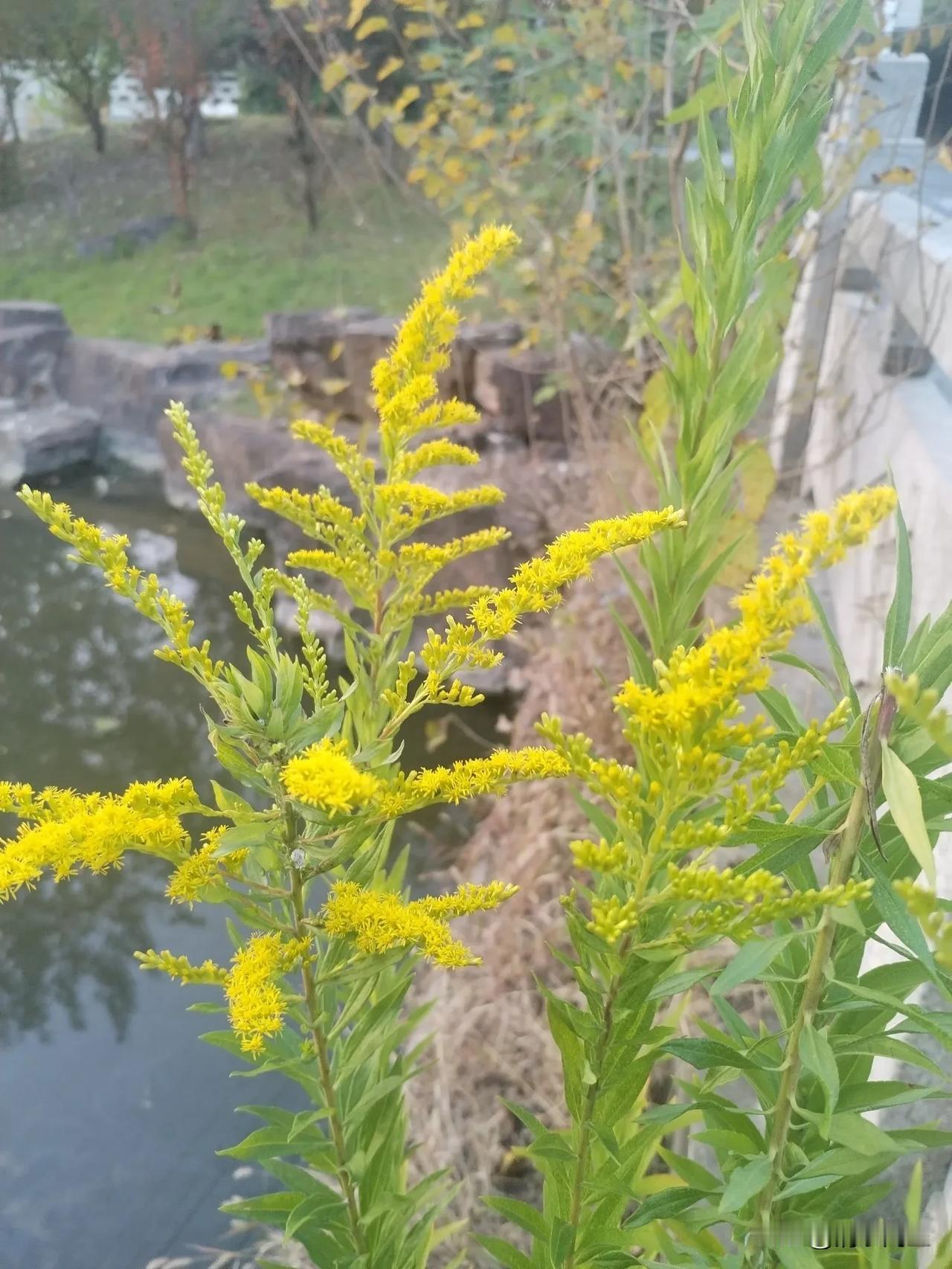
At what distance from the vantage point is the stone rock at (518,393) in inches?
122

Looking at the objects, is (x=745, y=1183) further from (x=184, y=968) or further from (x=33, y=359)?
(x=33, y=359)

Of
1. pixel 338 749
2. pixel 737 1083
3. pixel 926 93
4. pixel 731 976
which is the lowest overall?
pixel 737 1083

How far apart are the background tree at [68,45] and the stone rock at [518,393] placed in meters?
1.95

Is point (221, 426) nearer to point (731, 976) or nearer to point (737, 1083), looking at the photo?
point (737, 1083)

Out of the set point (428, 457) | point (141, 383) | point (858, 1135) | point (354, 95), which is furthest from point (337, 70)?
point (141, 383)

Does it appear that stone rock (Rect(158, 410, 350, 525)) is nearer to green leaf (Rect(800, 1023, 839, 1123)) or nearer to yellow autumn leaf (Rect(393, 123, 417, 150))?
yellow autumn leaf (Rect(393, 123, 417, 150))

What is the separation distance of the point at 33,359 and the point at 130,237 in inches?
37.0

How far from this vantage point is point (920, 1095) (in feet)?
1.48

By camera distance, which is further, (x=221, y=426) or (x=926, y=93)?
(x=221, y=426)

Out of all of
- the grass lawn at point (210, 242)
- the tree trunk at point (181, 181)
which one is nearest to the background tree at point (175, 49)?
the tree trunk at point (181, 181)

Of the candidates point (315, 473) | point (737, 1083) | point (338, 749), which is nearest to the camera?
point (338, 749)

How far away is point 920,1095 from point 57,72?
14.8ft

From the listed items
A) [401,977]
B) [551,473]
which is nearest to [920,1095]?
[401,977]

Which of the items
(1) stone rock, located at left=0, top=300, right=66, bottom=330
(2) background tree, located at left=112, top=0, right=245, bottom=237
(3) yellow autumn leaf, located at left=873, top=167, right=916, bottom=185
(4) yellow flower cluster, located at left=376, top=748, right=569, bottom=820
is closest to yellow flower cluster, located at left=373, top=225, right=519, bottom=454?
(4) yellow flower cluster, located at left=376, top=748, right=569, bottom=820
